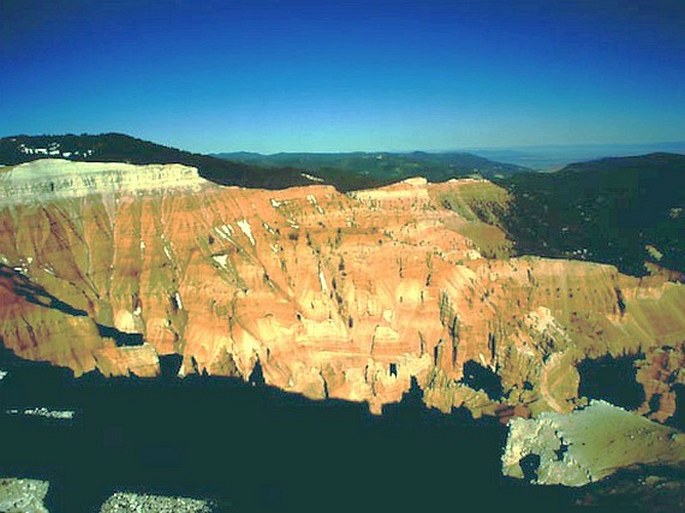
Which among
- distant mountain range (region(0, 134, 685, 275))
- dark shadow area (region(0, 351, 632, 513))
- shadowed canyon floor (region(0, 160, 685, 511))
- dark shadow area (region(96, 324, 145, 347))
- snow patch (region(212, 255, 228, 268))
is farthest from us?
distant mountain range (region(0, 134, 685, 275))

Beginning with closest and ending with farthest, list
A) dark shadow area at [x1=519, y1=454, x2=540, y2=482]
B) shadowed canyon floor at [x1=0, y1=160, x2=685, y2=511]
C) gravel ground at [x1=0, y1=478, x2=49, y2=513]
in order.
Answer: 1. gravel ground at [x1=0, y1=478, x2=49, y2=513]
2. shadowed canyon floor at [x1=0, y1=160, x2=685, y2=511]
3. dark shadow area at [x1=519, y1=454, x2=540, y2=482]

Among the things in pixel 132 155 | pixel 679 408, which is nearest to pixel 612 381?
pixel 679 408

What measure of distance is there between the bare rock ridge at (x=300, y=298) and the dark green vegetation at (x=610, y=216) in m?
12.7

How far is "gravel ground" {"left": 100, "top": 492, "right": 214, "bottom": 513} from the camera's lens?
30.7 metres

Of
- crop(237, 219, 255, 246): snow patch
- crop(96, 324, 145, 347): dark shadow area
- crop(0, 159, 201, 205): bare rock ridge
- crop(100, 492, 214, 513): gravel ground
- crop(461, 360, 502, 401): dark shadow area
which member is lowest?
crop(461, 360, 502, 401): dark shadow area

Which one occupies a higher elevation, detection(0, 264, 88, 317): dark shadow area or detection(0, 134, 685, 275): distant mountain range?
detection(0, 134, 685, 275): distant mountain range

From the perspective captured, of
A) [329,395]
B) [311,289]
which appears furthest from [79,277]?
[329,395]

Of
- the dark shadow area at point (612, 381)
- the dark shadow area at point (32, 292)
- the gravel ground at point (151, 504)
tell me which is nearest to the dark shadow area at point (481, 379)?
the dark shadow area at point (612, 381)

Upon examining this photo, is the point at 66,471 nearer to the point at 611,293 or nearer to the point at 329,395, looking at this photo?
the point at 329,395

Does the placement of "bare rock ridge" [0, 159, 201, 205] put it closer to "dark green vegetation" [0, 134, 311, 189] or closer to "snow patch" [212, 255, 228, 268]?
"dark green vegetation" [0, 134, 311, 189]

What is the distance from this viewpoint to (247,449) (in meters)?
39.5

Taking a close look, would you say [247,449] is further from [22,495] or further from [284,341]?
[284,341]

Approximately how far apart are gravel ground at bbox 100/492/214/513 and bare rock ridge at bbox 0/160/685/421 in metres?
15.9

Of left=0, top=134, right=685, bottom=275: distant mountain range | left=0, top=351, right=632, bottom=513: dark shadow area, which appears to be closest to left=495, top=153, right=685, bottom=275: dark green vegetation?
left=0, top=134, right=685, bottom=275: distant mountain range
